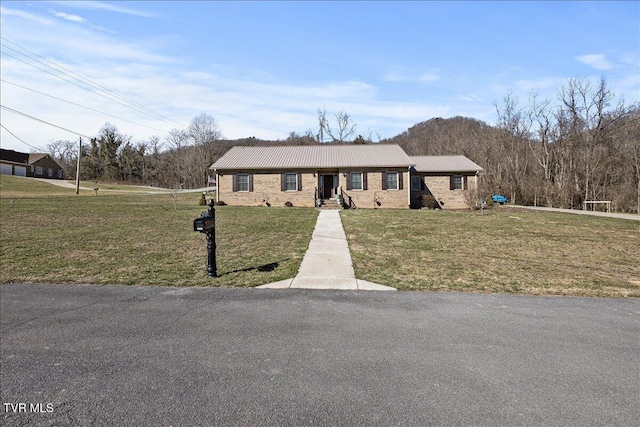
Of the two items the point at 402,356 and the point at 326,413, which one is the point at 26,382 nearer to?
the point at 326,413

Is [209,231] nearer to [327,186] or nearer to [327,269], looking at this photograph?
[327,269]

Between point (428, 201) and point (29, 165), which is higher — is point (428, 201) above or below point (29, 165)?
below

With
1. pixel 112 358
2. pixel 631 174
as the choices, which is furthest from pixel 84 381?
pixel 631 174

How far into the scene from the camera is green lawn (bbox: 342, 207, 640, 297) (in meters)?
6.17

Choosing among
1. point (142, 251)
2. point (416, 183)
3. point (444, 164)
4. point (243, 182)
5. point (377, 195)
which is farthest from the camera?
point (444, 164)

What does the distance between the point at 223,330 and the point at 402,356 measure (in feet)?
6.72

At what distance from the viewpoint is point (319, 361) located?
3.28 metres

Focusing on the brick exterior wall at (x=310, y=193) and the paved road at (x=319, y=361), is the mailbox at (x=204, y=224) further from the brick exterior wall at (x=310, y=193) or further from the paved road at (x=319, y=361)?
the brick exterior wall at (x=310, y=193)

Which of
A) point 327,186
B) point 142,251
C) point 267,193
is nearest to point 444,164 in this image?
point 327,186

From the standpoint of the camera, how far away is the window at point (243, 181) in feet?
81.0

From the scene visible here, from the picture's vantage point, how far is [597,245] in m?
10.4

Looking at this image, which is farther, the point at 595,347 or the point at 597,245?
the point at 597,245

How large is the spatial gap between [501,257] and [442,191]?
19.5 meters

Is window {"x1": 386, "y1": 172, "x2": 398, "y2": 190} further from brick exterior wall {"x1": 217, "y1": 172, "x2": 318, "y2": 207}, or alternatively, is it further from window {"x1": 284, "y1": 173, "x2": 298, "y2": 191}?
window {"x1": 284, "y1": 173, "x2": 298, "y2": 191}
